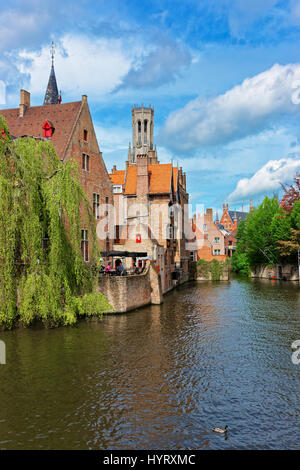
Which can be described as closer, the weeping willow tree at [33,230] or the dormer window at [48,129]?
the weeping willow tree at [33,230]

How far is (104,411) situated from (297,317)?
55.8 feet

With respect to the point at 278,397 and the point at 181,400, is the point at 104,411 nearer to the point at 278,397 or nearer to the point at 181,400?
the point at 181,400

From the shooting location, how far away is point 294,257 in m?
52.7

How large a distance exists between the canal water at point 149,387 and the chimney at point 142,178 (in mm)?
21219

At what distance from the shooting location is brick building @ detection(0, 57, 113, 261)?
84.5 feet

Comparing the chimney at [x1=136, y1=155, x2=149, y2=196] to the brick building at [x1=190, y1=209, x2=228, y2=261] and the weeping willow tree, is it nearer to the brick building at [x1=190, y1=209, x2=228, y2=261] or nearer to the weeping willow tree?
the weeping willow tree

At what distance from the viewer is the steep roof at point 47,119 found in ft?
84.9

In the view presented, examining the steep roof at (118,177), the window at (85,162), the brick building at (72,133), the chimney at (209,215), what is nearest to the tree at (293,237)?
the chimney at (209,215)

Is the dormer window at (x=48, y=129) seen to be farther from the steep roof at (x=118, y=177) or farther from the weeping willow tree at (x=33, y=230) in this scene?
the steep roof at (x=118, y=177)

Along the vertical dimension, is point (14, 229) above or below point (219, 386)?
above

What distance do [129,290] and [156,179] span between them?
65.9 feet

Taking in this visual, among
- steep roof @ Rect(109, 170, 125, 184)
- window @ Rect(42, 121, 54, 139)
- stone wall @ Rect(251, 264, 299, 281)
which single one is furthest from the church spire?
stone wall @ Rect(251, 264, 299, 281)
